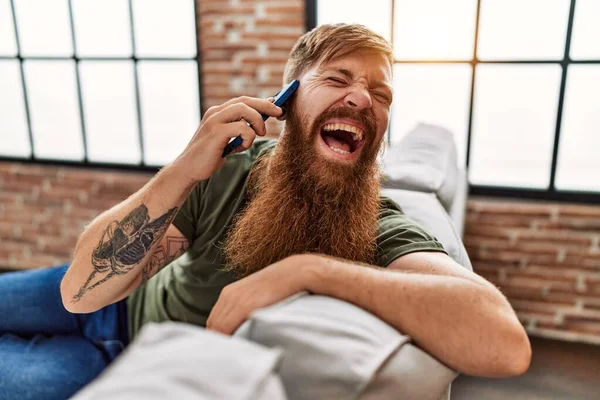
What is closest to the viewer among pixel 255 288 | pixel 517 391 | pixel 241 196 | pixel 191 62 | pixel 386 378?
pixel 386 378

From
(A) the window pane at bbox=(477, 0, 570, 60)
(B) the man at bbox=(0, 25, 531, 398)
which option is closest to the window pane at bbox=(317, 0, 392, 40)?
(A) the window pane at bbox=(477, 0, 570, 60)

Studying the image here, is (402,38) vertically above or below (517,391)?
above

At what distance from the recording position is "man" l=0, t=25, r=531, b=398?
3.85 feet

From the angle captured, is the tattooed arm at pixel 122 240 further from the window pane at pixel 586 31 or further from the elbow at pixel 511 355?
the window pane at pixel 586 31

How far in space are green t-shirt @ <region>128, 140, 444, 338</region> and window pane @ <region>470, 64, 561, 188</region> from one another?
138 centimetres

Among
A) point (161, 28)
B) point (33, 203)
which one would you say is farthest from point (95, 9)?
point (33, 203)

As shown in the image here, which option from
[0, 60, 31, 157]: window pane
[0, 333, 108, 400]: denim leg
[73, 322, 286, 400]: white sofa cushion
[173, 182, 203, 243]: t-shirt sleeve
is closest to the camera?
[73, 322, 286, 400]: white sofa cushion

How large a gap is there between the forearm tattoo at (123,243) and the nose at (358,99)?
0.53 metres

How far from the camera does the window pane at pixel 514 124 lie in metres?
2.39

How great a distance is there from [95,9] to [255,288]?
2777mm

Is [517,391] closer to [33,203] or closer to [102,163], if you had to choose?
[102,163]

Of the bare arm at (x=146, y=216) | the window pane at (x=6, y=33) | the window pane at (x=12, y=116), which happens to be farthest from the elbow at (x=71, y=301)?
the window pane at (x=6, y=33)

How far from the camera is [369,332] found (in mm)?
630

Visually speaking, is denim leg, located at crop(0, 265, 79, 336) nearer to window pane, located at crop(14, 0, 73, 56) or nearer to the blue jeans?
the blue jeans
